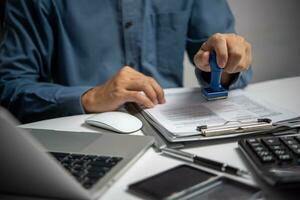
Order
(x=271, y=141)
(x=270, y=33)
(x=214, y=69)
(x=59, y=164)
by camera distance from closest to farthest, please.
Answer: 1. (x=59, y=164)
2. (x=271, y=141)
3. (x=214, y=69)
4. (x=270, y=33)

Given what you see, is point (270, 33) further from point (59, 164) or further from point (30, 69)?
point (59, 164)

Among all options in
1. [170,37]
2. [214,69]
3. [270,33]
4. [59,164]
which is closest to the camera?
[59,164]

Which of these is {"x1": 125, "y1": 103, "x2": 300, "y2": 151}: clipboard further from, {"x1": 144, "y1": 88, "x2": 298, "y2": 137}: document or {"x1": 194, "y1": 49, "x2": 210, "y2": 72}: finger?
{"x1": 194, "y1": 49, "x2": 210, "y2": 72}: finger

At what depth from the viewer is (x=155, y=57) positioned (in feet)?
4.01

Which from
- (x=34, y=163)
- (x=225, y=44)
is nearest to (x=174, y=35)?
(x=225, y=44)

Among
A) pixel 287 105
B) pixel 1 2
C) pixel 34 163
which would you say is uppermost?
pixel 1 2

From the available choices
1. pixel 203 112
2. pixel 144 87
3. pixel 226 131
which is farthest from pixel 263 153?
pixel 144 87

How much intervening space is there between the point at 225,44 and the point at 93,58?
0.45m

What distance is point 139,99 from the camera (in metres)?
0.83

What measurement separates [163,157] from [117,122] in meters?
0.15

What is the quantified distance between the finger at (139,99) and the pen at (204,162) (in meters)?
0.19

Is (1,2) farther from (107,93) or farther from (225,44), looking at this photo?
(225,44)

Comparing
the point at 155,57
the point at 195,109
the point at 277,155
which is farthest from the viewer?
the point at 155,57

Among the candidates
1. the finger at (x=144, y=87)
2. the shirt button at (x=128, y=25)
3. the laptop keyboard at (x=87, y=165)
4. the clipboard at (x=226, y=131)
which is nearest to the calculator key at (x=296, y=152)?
the clipboard at (x=226, y=131)
